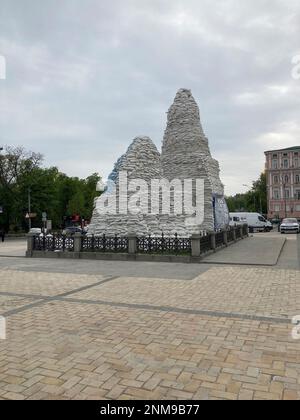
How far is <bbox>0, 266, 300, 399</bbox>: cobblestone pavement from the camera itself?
3877 millimetres

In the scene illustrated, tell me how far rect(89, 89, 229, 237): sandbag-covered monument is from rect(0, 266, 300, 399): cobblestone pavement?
1085 cm

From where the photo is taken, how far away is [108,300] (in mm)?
8016

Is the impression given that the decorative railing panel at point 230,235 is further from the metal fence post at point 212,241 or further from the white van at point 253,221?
the white van at point 253,221

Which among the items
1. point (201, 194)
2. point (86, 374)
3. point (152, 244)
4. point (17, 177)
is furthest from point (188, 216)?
point (17, 177)

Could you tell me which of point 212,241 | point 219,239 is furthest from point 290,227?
point 212,241

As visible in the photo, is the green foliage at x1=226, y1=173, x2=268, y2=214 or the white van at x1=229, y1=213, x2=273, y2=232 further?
the green foliage at x1=226, y1=173, x2=268, y2=214

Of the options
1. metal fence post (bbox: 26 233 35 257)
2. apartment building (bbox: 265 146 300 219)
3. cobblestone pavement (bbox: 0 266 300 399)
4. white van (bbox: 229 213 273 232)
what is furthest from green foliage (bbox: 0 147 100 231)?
apartment building (bbox: 265 146 300 219)

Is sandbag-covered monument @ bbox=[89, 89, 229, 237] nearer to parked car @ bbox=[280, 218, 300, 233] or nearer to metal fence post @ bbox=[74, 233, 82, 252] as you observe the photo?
metal fence post @ bbox=[74, 233, 82, 252]

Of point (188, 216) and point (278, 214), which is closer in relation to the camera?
point (188, 216)

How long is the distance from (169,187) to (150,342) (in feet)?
65.4

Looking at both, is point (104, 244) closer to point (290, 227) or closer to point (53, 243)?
point (53, 243)

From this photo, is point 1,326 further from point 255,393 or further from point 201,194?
point 201,194

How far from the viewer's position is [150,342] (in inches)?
208
